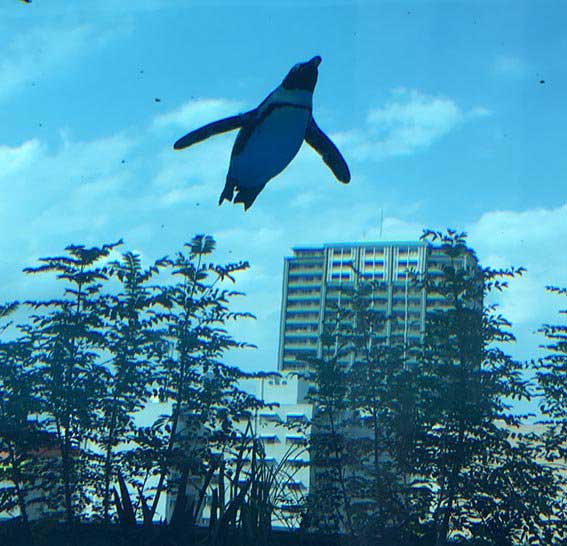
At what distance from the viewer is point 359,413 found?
14.5 ft

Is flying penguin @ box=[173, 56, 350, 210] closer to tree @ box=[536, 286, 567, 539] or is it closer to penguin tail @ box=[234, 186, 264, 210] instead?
penguin tail @ box=[234, 186, 264, 210]

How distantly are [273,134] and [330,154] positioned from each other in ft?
0.86

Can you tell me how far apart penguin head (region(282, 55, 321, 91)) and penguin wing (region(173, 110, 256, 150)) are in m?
0.11

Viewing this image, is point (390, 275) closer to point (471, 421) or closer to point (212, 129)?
point (471, 421)

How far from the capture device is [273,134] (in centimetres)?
103

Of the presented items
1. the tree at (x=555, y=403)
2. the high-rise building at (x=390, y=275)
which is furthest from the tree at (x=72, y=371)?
the tree at (x=555, y=403)

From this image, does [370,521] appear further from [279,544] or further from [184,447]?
[279,544]

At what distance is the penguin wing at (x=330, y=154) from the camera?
1252mm

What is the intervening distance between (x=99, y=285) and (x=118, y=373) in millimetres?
604

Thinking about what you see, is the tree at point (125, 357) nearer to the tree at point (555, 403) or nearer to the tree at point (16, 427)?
the tree at point (16, 427)

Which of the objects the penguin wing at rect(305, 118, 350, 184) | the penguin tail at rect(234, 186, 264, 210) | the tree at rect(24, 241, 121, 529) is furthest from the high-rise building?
the penguin tail at rect(234, 186, 264, 210)


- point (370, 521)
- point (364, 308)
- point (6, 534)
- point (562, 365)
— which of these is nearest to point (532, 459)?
point (562, 365)

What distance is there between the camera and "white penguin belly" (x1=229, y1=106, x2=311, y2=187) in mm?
1024

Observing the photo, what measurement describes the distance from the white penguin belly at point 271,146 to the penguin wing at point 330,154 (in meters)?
0.21
